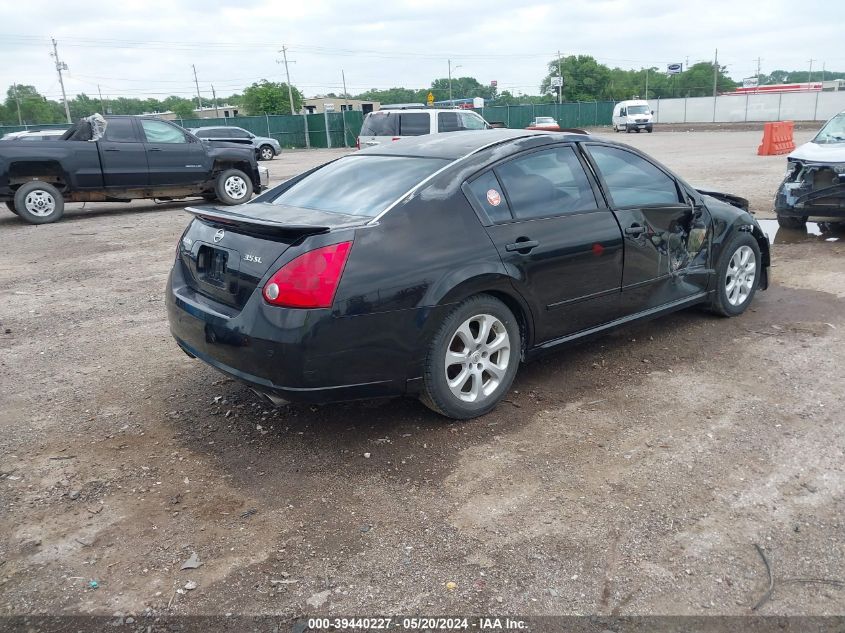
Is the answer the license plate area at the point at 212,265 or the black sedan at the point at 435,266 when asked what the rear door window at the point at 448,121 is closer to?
the black sedan at the point at 435,266

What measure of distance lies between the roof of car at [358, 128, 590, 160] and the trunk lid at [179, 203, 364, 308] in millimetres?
820

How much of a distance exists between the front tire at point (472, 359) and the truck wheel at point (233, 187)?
10.9 metres

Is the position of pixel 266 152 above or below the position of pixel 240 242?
below

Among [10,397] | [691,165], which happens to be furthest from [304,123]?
[10,397]

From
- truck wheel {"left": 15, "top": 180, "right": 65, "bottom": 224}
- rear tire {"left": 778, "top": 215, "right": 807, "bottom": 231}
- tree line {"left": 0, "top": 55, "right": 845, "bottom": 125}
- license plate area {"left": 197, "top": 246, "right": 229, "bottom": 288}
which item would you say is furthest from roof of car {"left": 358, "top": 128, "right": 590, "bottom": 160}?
tree line {"left": 0, "top": 55, "right": 845, "bottom": 125}

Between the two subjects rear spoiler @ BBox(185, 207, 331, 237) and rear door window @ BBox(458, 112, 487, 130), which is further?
rear door window @ BBox(458, 112, 487, 130)

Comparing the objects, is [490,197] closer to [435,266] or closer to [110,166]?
[435,266]

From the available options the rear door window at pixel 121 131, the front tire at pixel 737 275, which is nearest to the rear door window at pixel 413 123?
the rear door window at pixel 121 131

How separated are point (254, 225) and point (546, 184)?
72.4 inches

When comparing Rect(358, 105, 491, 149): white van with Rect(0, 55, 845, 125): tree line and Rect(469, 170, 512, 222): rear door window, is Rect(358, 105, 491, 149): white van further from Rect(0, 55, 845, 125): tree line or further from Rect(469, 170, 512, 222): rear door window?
Rect(0, 55, 845, 125): tree line

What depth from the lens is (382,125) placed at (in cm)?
1994

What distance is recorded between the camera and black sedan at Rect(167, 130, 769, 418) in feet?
11.4

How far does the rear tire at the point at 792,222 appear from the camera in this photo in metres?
9.32

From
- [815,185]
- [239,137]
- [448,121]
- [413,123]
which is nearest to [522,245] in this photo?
[815,185]
